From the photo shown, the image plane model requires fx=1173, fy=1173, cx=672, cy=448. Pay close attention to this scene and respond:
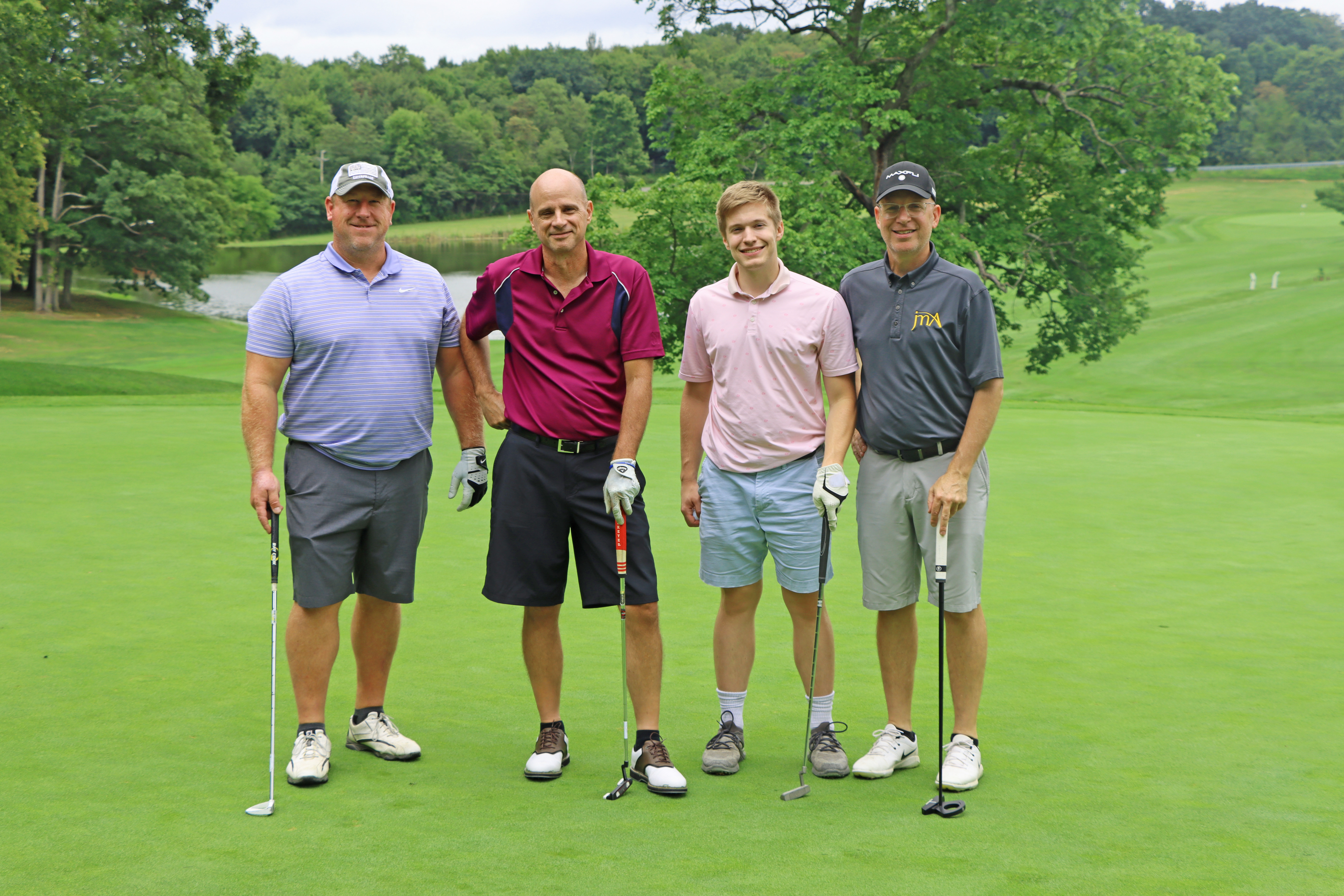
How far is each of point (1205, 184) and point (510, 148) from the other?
46.8 metres

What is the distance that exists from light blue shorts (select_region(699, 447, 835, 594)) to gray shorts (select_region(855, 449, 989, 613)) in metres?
0.15

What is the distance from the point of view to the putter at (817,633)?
11.3 feet

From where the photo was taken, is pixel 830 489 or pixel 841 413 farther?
pixel 841 413

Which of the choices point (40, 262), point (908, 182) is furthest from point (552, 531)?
point (40, 262)

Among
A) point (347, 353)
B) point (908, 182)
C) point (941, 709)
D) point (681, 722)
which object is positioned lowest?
point (681, 722)

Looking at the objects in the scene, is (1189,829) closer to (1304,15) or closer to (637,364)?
(637,364)

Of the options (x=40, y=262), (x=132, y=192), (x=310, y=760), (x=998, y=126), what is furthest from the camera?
(x=40, y=262)

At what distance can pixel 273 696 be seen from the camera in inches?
128

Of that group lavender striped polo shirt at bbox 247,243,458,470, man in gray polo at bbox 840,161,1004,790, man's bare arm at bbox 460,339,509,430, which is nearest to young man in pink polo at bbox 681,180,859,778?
man in gray polo at bbox 840,161,1004,790

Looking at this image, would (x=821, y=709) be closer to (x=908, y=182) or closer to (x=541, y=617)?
(x=541, y=617)

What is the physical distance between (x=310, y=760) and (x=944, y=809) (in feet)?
5.84

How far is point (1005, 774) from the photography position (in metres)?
3.37

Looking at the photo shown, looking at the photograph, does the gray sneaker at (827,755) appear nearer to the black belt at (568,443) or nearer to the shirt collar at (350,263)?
the black belt at (568,443)

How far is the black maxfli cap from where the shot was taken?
3.55 meters
